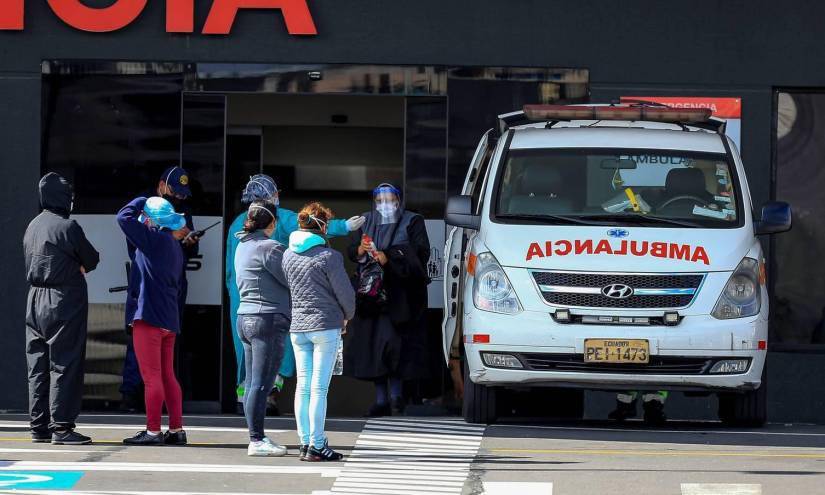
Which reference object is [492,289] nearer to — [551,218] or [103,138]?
[551,218]

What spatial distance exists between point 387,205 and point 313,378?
12.3 ft

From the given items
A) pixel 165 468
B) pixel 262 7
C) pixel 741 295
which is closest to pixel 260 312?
pixel 165 468

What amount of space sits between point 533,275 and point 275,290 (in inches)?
75.9

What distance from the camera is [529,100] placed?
1514 centimetres

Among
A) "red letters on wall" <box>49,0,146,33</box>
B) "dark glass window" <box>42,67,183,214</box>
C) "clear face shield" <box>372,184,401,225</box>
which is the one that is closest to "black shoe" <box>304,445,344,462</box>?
"clear face shield" <box>372,184,401,225</box>

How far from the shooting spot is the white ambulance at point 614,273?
11742 mm

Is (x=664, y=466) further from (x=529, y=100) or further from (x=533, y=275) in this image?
(x=529, y=100)

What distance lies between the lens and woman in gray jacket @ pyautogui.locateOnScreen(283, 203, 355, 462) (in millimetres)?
10641

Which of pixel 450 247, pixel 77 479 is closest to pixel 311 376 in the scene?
pixel 77 479

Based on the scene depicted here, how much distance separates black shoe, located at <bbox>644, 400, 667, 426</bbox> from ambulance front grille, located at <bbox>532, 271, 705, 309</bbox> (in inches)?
76.3

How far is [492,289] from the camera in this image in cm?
1195

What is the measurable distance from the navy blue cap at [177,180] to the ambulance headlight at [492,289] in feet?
10.6

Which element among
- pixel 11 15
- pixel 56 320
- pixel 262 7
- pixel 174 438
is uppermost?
pixel 262 7

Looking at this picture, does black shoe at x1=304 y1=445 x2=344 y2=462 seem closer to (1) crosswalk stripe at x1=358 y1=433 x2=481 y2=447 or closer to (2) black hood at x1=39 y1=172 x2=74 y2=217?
(1) crosswalk stripe at x1=358 y1=433 x2=481 y2=447
